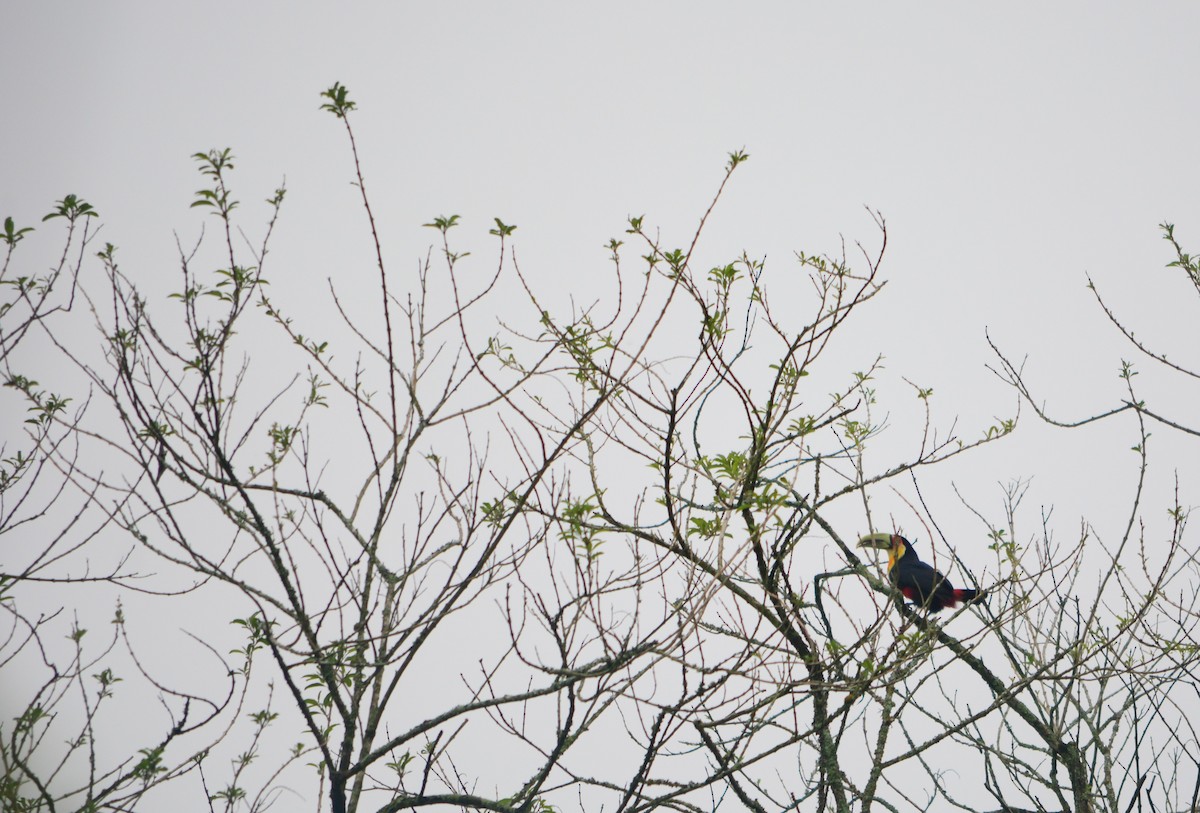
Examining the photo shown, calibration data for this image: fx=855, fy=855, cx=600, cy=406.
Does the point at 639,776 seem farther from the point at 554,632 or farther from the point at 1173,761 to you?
the point at 1173,761

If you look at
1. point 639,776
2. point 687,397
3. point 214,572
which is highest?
point 687,397

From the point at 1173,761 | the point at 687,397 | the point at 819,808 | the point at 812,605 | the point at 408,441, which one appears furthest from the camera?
the point at 1173,761

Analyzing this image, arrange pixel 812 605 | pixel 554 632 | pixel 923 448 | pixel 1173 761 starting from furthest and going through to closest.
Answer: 1. pixel 1173 761
2. pixel 923 448
3. pixel 812 605
4. pixel 554 632

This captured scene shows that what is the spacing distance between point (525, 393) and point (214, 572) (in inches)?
52.5

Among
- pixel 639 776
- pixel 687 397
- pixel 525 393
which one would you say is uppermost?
pixel 525 393

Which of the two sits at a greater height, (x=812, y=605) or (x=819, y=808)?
(x=812, y=605)

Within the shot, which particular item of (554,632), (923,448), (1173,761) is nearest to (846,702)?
(554,632)

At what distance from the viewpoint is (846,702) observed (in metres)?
2.63

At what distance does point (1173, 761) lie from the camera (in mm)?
4445

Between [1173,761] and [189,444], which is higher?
[189,444]

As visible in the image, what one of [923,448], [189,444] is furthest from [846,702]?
[189,444]

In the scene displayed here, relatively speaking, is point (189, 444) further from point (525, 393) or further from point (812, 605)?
point (812, 605)

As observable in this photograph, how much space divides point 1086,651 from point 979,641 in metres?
1.24

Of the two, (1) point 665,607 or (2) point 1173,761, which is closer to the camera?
(1) point 665,607
